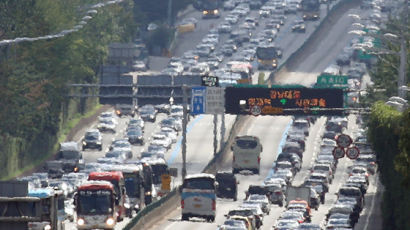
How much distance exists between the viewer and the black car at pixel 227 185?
436 ft

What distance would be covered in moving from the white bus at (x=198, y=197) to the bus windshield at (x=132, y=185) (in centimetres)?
334

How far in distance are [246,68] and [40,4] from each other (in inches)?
1755

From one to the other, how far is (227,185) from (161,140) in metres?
36.1

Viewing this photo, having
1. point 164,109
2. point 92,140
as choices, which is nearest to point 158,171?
point 92,140

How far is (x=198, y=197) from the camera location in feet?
357

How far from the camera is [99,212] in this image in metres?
95.3

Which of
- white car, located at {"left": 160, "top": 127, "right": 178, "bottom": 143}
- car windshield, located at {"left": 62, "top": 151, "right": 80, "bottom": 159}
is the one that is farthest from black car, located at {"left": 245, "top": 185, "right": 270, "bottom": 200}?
white car, located at {"left": 160, "top": 127, "right": 178, "bottom": 143}

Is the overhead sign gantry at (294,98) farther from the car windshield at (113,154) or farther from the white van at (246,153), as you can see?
the car windshield at (113,154)

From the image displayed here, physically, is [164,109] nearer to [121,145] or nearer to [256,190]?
[121,145]

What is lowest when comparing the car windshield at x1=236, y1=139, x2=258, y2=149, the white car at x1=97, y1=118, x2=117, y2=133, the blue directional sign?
the car windshield at x1=236, y1=139, x2=258, y2=149

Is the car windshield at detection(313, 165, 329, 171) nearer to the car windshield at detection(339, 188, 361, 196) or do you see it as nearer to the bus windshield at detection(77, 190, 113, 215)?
the car windshield at detection(339, 188, 361, 196)

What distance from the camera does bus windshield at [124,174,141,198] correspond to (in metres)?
109

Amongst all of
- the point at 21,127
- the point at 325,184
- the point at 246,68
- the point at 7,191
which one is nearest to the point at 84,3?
the point at 246,68

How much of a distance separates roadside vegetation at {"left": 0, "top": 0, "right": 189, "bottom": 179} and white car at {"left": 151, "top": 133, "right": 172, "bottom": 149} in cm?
1046
